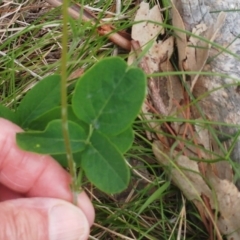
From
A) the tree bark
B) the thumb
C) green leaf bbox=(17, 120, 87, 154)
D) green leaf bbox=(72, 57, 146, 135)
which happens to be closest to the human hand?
the thumb

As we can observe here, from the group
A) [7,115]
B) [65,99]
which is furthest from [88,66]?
[65,99]

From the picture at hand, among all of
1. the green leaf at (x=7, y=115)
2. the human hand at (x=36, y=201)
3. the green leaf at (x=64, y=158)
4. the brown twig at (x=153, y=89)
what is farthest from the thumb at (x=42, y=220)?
the brown twig at (x=153, y=89)

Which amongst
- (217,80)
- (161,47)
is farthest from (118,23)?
(217,80)

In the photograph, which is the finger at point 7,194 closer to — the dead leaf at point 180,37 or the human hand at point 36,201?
the human hand at point 36,201

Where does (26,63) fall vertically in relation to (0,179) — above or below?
above

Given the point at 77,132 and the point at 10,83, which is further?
the point at 10,83

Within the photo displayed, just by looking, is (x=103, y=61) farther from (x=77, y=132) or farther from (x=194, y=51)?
(x=194, y=51)
